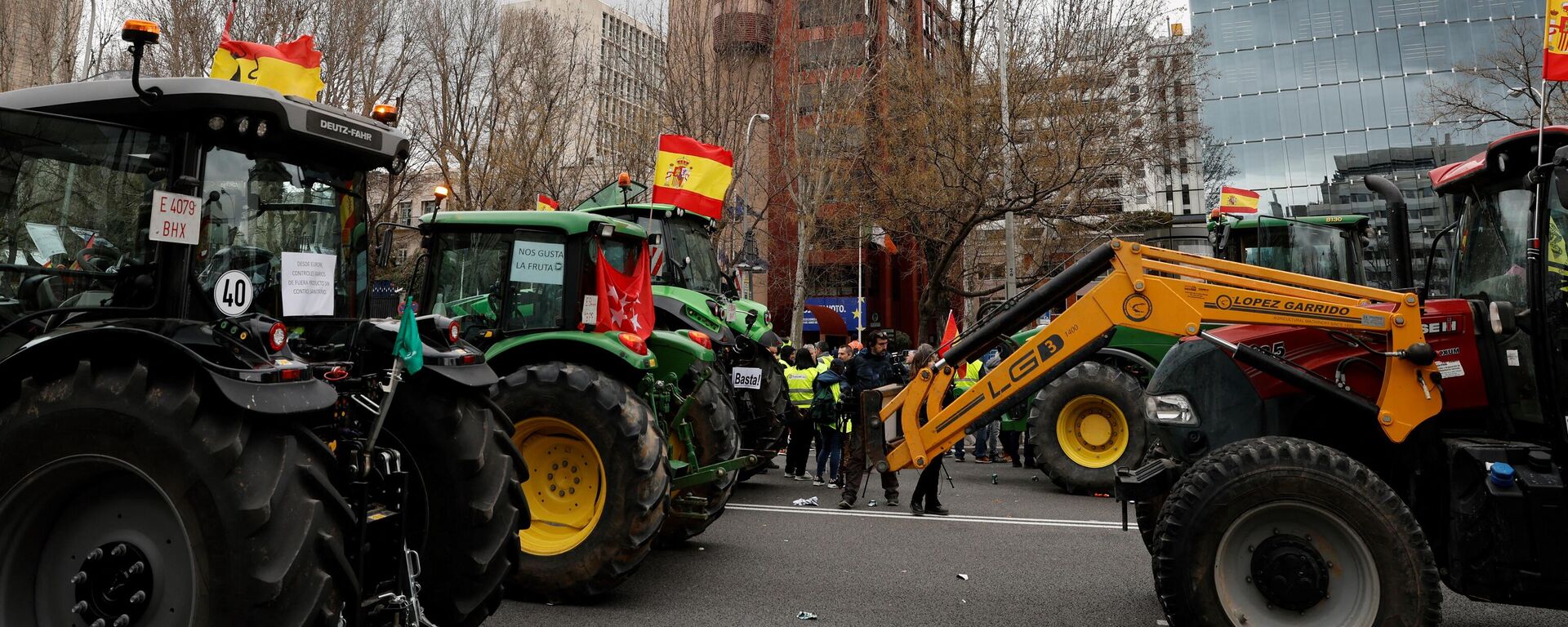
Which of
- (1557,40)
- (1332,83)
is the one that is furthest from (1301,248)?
(1332,83)

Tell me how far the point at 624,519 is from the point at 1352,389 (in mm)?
4152

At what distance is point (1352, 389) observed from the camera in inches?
210

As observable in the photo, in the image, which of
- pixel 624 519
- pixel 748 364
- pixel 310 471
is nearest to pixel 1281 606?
pixel 624 519

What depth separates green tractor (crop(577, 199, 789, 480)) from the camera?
10.2 metres

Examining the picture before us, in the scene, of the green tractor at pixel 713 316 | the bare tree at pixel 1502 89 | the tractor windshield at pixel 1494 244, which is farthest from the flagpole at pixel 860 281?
the tractor windshield at pixel 1494 244

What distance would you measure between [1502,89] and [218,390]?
3952 cm

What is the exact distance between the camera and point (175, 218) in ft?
12.1

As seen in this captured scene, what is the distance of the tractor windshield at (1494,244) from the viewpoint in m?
4.98

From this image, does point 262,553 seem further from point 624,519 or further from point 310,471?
point 624,519

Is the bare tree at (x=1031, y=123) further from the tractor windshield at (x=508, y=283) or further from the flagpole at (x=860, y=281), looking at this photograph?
the tractor windshield at (x=508, y=283)

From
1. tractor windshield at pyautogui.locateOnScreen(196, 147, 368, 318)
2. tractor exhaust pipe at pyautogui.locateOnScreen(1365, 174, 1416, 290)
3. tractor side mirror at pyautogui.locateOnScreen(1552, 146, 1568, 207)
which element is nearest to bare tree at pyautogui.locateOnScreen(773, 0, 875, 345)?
tractor exhaust pipe at pyautogui.locateOnScreen(1365, 174, 1416, 290)

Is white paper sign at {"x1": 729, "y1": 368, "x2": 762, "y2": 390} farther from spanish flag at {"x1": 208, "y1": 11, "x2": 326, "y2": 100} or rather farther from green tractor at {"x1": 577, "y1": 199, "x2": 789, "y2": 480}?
spanish flag at {"x1": 208, "y1": 11, "x2": 326, "y2": 100}

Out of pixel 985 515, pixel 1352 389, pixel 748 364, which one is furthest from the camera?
pixel 748 364

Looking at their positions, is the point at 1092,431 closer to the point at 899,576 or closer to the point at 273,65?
the point at 899,576
